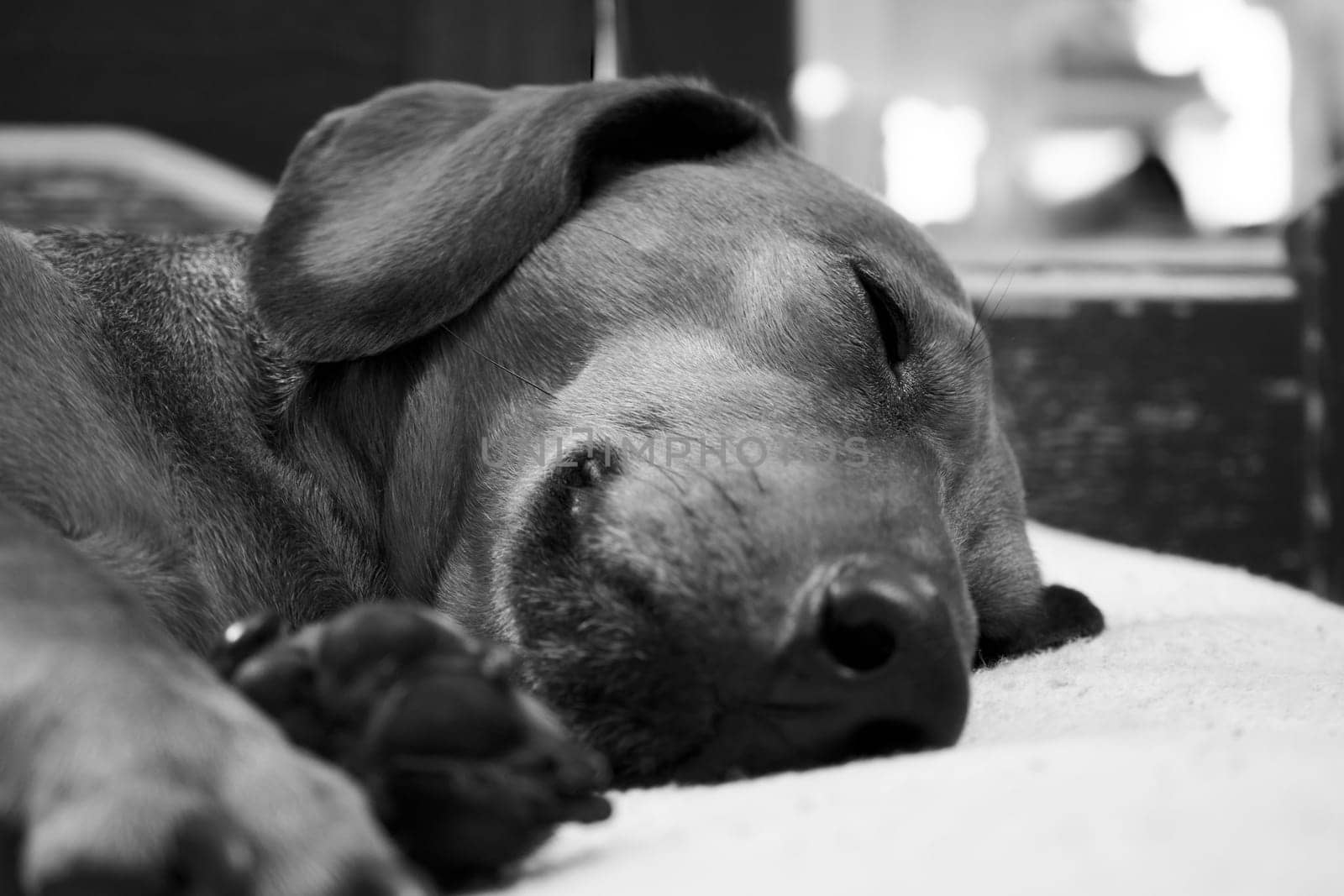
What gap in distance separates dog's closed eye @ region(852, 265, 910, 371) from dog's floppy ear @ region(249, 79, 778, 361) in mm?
443

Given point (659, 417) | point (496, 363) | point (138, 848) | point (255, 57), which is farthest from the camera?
point (255, 57)

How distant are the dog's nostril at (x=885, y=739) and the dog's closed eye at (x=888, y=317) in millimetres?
711

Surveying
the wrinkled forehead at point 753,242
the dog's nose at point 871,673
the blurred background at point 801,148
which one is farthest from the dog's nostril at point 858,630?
the blurred background at point 801,148

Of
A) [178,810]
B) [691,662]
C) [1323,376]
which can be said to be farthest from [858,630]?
[1323,376]

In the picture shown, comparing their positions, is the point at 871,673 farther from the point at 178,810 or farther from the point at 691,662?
the point at 178,810

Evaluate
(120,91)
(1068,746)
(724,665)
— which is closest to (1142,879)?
(1068,746)

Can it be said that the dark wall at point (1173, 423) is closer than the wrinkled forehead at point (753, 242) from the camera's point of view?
No

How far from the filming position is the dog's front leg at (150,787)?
76 centimetres

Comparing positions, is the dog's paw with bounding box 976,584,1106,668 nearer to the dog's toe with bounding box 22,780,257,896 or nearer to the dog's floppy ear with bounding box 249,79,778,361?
the dog's floppy ear with bounding box 249,79,778,361

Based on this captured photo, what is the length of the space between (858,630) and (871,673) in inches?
1.7

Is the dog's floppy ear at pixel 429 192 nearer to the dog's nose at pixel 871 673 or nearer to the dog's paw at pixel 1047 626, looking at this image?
the dog's nose at pixel 871 673

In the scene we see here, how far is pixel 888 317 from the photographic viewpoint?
187cm

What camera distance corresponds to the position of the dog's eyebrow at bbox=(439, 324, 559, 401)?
1736mm

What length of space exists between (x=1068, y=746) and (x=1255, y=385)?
3741mm
